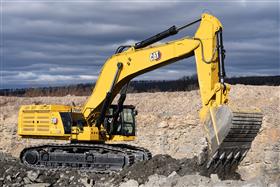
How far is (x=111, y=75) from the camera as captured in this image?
1400cm

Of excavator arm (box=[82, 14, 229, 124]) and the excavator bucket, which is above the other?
excavator arm (box=[82, 14, 229, 124])

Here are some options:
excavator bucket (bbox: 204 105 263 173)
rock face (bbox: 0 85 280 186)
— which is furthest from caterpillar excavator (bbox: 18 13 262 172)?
rock face (bbox: 0 85 280 186)

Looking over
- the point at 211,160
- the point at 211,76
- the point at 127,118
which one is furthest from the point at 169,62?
the point at 211,160

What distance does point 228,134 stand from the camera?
10930 millimetres

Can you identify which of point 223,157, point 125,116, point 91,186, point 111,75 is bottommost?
point 91,186

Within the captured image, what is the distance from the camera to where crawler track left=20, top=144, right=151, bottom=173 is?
13.9 metres

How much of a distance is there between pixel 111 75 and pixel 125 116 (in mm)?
1598

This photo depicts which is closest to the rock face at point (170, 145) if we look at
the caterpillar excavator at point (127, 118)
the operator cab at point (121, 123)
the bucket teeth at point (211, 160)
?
the bucket teeth at point (211, 160)

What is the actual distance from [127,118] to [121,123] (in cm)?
29

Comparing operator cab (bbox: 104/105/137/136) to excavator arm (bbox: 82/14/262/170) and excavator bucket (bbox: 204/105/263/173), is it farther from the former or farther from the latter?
excavator bucket (bbox: 204/105/263/173)

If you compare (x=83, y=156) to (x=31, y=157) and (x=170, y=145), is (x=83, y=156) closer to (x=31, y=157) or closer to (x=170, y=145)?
(x=31, y=157)

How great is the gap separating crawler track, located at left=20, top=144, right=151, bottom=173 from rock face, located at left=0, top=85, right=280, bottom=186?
378 millimetres

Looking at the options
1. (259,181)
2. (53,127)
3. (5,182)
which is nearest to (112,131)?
(53,127)

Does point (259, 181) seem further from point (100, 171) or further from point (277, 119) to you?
point (277, 119)
